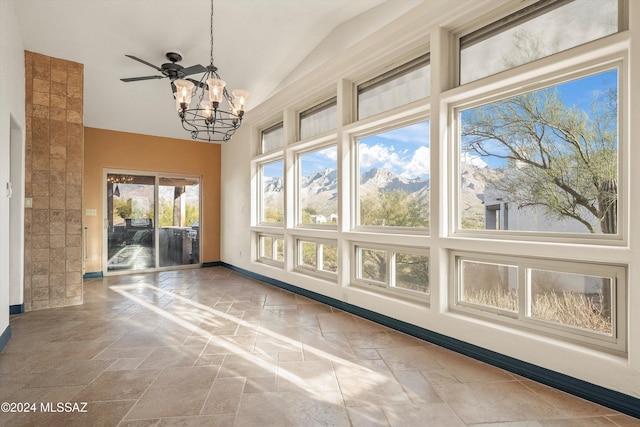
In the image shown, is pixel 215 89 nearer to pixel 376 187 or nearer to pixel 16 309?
pixel 376 187

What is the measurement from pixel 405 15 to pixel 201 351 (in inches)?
139

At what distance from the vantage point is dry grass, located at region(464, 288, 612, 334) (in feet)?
6.94

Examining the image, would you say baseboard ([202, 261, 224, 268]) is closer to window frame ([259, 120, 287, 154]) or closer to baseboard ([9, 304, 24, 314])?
window frame ([259, 120, 287, 154])

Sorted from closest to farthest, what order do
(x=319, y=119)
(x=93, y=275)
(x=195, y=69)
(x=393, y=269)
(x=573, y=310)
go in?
(x=573, y=310) < (x=195, y=69) < (x=393, y=269) < (x=319, y=119) < (x=93, y=275)

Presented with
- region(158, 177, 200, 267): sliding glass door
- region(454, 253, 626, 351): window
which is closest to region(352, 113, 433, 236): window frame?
region(454, 253, 626, 351): window

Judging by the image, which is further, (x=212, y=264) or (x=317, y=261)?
(x=212, y=264)

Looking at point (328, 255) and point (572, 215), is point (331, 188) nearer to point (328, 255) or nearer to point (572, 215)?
point (328, 255)

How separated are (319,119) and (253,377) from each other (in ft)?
11.4

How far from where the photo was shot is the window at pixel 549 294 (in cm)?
206

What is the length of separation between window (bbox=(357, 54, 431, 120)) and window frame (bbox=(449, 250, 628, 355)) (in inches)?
65.3

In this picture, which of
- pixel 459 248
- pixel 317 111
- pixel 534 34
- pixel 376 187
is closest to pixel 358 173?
pixel 376 187

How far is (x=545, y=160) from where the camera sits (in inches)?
93.8

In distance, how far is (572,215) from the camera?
2236mm

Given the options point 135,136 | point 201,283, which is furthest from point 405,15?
point 135,136
